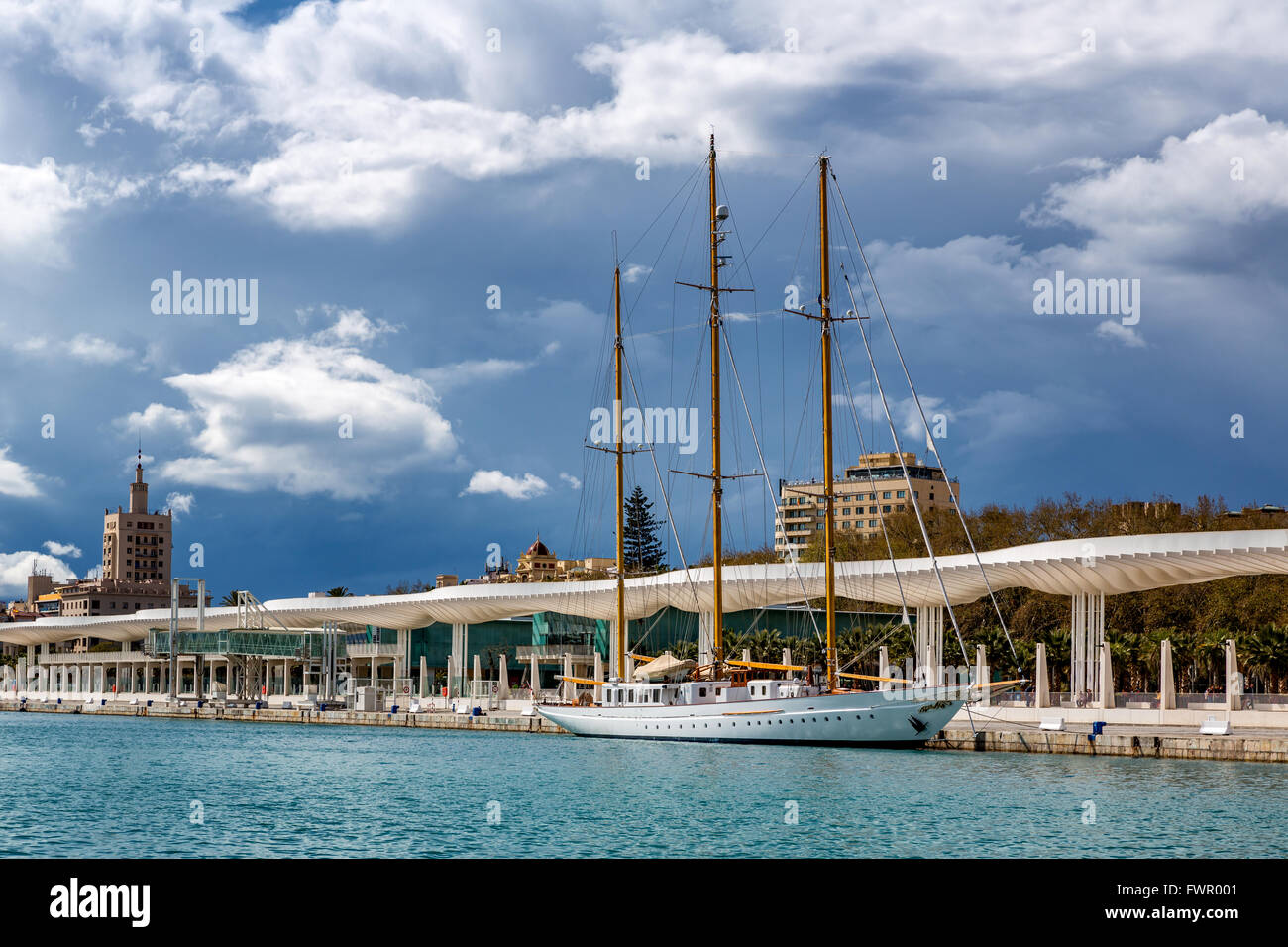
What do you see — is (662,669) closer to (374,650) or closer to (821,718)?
(821,718)

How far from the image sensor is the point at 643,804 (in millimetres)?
31938

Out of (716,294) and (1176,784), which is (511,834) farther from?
(716,294)

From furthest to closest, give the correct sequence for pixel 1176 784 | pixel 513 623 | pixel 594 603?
pixel 513 623
pixel 594 603
pixel 1176 784

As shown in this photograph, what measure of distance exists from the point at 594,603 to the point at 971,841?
55.6m

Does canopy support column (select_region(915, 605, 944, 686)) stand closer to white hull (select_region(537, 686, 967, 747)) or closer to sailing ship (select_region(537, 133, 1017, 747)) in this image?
sailing ship (select_region(537, 133, 1017, 747))

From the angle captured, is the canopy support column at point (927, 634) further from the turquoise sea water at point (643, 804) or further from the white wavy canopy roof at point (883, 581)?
the turquoise sea water at point (643, 804)

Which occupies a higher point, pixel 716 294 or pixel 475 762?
pixel 716 294

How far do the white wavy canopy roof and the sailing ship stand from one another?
4.57m

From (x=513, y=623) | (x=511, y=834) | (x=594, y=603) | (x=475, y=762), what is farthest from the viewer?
(x=513, y=623)

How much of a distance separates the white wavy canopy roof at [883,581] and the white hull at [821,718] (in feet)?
19.1

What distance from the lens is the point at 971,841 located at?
25172mm
